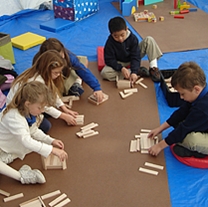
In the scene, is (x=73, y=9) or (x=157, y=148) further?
(x=73, y=9)

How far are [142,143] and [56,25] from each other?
313cm

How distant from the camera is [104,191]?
2066mm

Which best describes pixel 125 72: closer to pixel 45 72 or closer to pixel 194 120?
pixel 45 72

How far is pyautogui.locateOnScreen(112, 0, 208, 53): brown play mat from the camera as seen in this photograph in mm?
4043

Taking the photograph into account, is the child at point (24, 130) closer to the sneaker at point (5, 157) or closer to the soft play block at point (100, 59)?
the sneaker at point (5, 157)

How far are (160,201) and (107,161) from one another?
0.53 metres

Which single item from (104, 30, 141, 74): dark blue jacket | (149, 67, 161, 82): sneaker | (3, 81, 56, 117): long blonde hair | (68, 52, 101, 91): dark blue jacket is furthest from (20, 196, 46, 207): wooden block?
(149, 67, 161, 82): sneaker

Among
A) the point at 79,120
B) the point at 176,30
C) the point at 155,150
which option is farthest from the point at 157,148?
the point at 176,30

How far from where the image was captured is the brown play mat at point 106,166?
2020 mm

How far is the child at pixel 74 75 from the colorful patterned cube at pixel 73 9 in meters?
2.21

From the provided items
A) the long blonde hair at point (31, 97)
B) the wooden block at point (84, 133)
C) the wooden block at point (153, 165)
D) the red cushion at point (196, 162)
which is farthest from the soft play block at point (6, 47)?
the red cushion at point (196, 162)

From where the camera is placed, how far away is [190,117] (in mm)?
2021

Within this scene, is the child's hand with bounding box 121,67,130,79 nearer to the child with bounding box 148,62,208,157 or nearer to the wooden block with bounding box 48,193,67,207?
the child with bounding box 148,62,208,157

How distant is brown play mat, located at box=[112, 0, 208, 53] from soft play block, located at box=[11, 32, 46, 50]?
4.96 ft
